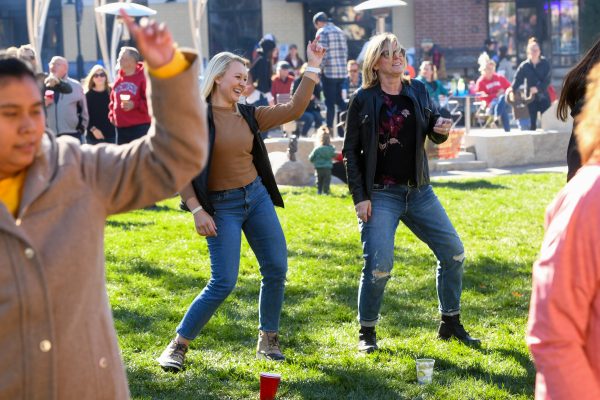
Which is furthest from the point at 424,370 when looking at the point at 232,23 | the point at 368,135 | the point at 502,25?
the point at 232,23

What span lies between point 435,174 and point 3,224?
47.3 ft

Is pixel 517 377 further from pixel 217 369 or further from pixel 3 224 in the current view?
pixel 3 224

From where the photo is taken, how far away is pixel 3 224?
2627 mm

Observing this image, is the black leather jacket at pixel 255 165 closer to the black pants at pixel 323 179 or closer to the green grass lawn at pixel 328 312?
the green grass lawn at pixel 328 312

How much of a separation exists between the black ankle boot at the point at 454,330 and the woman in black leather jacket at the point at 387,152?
71 centimetres

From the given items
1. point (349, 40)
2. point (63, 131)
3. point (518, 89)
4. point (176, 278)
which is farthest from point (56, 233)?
point (349, 40)

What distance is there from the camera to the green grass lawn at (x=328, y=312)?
6039mm

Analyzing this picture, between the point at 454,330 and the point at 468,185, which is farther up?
the point at 454,330

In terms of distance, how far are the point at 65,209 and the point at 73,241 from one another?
0.08 meters

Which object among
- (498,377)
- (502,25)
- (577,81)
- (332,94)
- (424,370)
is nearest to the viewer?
(577,81)

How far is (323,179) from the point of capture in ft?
46.6

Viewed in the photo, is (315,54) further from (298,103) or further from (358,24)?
(358,24)

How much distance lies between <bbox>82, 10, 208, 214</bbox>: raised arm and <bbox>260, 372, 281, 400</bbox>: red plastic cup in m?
2.83

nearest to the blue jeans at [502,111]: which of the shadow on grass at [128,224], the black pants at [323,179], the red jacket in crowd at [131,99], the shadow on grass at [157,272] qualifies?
the black pants at [323,179]
